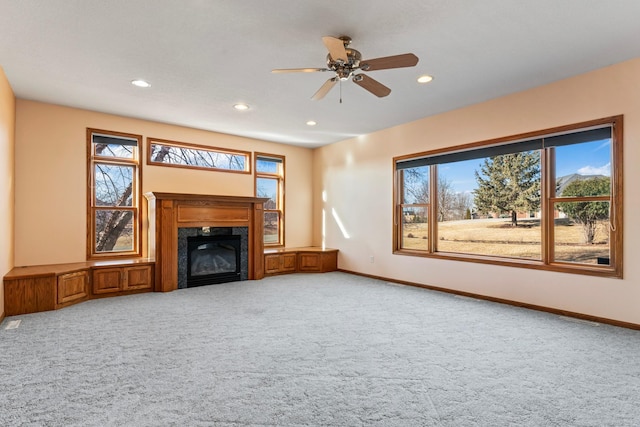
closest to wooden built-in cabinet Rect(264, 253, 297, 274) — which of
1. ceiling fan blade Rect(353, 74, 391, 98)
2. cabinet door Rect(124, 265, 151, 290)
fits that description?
cabinet door Rect(124, 265, 151, 290)

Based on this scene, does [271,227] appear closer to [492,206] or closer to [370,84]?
[492,206]

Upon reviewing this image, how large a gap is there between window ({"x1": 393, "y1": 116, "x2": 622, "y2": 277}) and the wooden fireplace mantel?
2.64 meters

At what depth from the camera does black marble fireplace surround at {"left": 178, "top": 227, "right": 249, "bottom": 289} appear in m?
5.41

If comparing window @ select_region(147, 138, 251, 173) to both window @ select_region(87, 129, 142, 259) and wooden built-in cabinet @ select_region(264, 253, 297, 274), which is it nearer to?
window @ select_region(87, 129, 142, 259)

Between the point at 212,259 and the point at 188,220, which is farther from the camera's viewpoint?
the point at 212,259

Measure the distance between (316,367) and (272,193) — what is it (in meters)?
5.16

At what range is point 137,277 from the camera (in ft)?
16.4

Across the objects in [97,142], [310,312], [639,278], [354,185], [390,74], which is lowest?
[310,312]

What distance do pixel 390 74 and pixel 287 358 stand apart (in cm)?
316

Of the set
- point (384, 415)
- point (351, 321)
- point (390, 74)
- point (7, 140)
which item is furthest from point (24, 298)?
point (390, 74)

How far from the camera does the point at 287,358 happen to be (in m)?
2.67

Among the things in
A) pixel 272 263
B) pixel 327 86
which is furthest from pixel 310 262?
pixel 327 86

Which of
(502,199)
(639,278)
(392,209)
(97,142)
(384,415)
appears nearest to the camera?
(384,415)

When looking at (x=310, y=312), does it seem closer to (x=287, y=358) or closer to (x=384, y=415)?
(x=287, y=358)
